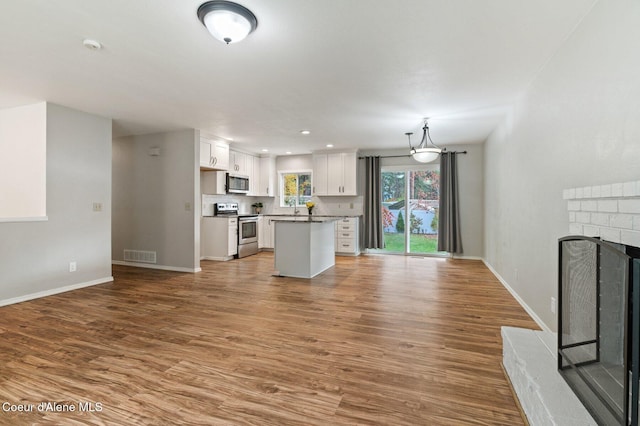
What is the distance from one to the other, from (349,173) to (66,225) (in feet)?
17.4

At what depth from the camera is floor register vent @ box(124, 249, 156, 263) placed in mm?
5648

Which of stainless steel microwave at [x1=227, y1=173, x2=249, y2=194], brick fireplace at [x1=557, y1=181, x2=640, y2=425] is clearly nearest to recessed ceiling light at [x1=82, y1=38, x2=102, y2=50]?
brick fireplace at [x1=557, y1=181, x2=640, y2=425]

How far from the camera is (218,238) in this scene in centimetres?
643

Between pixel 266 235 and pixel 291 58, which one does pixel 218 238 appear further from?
pixel 291 58

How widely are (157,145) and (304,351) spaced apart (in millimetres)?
4868

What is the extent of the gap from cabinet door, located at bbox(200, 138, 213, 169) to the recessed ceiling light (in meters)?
3.06

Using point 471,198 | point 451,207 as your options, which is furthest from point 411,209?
point 471,198

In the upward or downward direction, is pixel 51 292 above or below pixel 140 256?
below

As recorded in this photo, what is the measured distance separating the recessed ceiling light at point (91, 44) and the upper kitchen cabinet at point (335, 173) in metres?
5.24

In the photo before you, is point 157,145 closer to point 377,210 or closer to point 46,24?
point 46,24

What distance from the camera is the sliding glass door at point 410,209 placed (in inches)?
273

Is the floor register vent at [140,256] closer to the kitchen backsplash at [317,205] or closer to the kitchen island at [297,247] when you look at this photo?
the kitchen backsplash at [317,205]

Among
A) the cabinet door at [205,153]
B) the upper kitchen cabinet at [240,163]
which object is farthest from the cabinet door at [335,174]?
the cabinet door at [205,153]

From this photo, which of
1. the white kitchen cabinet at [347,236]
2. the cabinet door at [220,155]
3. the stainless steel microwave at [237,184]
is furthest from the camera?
the white kitchen cabinet at [347,236]
